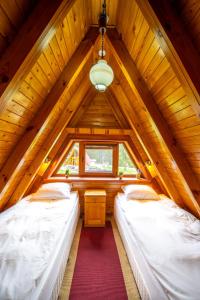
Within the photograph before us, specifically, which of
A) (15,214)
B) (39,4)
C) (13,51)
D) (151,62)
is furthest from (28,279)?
(151,62)

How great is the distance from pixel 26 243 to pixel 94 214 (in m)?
1.68

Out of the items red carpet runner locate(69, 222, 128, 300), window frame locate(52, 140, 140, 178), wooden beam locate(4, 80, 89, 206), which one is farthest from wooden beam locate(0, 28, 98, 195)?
window frame locate(52, 140, 140, 178)

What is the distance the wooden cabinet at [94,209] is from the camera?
3.01m

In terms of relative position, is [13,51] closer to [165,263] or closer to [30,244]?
[30,244]

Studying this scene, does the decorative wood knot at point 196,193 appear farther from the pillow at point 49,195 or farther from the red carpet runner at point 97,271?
the pillow at point 49,195

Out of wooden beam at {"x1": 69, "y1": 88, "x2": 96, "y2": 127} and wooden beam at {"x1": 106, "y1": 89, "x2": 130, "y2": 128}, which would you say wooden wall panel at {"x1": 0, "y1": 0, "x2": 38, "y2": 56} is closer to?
wooden beam at {"x1": 69, "y1": 88, "x2": 96, "y2": 127}

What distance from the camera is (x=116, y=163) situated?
371 cm

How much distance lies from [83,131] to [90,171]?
1.05 metres

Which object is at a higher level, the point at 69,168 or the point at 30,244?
the point at 69,168

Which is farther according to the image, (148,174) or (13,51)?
(148,174)

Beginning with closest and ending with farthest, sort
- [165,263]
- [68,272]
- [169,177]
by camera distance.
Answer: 1. [165,263]
2. [68,272]
3. [169,177]

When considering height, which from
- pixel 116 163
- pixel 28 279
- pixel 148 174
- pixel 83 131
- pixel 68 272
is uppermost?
pixel 83 131

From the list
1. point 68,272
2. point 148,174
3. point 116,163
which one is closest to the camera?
point 68,272

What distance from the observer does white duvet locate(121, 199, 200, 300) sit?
3.56 feet
